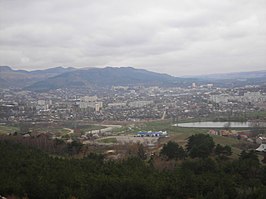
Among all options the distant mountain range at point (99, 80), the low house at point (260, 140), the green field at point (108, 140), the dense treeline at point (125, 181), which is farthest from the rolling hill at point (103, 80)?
the dense treeline at point (125, 181)

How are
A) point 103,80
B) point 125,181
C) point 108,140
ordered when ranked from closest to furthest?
point 125,181, point 108,140, point 103,80

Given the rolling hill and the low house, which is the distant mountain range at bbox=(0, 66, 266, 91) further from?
the low house

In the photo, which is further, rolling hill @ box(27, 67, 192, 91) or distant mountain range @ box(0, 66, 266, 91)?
rolling hill @ box(27, 67, 192, 91)

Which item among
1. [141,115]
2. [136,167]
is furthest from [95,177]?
[141,115]

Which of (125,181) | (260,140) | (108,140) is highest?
(125,181)

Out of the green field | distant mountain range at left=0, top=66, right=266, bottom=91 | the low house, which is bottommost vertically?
the green field

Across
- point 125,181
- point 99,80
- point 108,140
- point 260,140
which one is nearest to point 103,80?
point 99,80

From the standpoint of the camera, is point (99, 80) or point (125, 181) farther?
point (99, 80)

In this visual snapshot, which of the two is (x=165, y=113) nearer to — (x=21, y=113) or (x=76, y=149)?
(x=21, y=113)

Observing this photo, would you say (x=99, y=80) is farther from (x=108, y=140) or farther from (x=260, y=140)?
(x=260, y=140)

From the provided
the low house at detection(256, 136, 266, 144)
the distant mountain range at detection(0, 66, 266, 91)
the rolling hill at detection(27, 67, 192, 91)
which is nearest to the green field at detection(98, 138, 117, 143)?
the low house at detection(256, 136, 266, 144)
